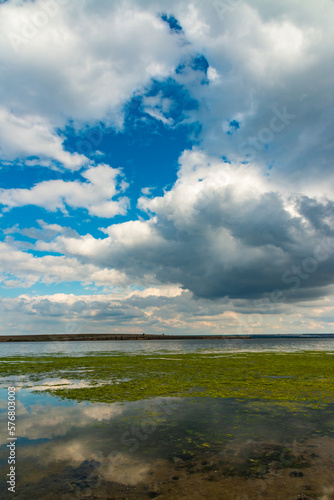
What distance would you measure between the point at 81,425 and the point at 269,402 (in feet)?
38.1

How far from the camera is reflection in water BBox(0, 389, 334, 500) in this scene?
8.70m

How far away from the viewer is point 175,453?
11195mm

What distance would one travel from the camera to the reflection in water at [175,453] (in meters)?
8.70

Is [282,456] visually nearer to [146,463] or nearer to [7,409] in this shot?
[146,463]

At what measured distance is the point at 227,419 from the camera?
15.3 metres

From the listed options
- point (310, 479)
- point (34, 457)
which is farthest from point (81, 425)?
point (310, 479)
